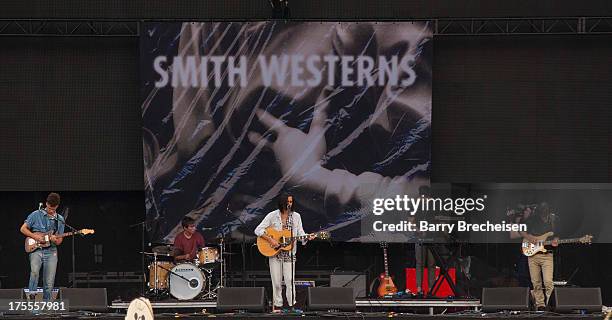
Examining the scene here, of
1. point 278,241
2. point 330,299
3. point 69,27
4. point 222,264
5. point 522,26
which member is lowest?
point 330,299

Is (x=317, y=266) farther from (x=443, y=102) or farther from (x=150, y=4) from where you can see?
(x=150, y=4)

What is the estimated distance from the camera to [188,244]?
14.6 metres

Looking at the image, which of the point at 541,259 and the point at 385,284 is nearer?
the point at 541,259

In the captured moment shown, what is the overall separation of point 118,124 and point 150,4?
68.6 inches

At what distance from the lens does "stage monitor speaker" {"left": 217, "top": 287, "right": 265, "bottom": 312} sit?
11.2 metres

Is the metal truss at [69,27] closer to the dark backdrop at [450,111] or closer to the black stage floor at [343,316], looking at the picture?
the dark backdrop at [450,111]

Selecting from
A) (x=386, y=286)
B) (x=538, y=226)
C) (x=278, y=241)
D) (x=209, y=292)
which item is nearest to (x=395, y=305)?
(x=386, y=286)

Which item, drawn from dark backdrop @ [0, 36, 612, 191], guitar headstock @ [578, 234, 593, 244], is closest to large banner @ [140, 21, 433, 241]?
dark backdrop @ [0, 36, 612, 191]

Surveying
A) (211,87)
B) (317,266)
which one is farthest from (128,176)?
(317,266)

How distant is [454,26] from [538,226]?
10.5 feet

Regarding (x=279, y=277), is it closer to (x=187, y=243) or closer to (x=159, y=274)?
(x=187, y=243)

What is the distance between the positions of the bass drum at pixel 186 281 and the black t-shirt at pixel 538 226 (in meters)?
4.24

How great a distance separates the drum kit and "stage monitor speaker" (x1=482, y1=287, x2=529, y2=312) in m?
4.33

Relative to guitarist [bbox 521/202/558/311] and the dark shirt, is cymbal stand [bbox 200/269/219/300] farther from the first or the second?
guitarist [bbox 521/202/558/311]
